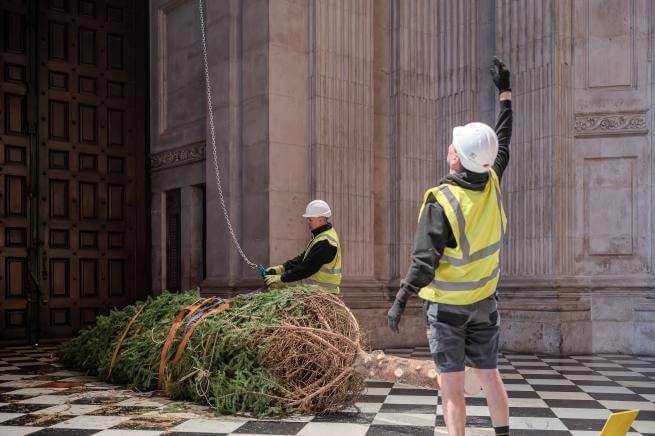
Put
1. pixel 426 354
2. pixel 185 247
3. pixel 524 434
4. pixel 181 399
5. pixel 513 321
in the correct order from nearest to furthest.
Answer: pixel 524 434
pixel 181 399
pixel 426 354
pixel 513 321
pixel 185 247

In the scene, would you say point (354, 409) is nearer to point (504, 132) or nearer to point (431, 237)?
point (431, 237)

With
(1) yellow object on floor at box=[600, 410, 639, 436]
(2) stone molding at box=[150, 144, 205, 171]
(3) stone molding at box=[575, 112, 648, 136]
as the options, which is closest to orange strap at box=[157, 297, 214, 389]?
(1) yellow object on floor at box=[600, 410, 639, 436]

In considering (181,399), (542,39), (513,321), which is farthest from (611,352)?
(181,399)

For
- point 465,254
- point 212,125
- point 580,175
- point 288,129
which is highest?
point 212,125

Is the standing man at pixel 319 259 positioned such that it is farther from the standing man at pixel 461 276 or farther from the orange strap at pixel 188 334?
the standing man at pixel 461 276

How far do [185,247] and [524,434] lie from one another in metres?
7.50

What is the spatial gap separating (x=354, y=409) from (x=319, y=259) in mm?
1745

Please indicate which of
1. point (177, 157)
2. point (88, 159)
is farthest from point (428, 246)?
point (88, 159)

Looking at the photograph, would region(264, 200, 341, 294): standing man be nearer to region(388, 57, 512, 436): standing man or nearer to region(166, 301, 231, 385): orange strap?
region(166, 301, 231, 385): orange strap

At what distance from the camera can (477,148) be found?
12.3 ft

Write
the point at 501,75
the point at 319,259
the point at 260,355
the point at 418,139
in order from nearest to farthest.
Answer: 1. the point at 501,75
2. the point at 260,355
3. the point at 319,259
4. the point at 418,139

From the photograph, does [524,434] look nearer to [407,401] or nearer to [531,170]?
[407,401]

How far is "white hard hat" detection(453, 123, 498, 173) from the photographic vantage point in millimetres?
3760

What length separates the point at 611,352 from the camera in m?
10.6
